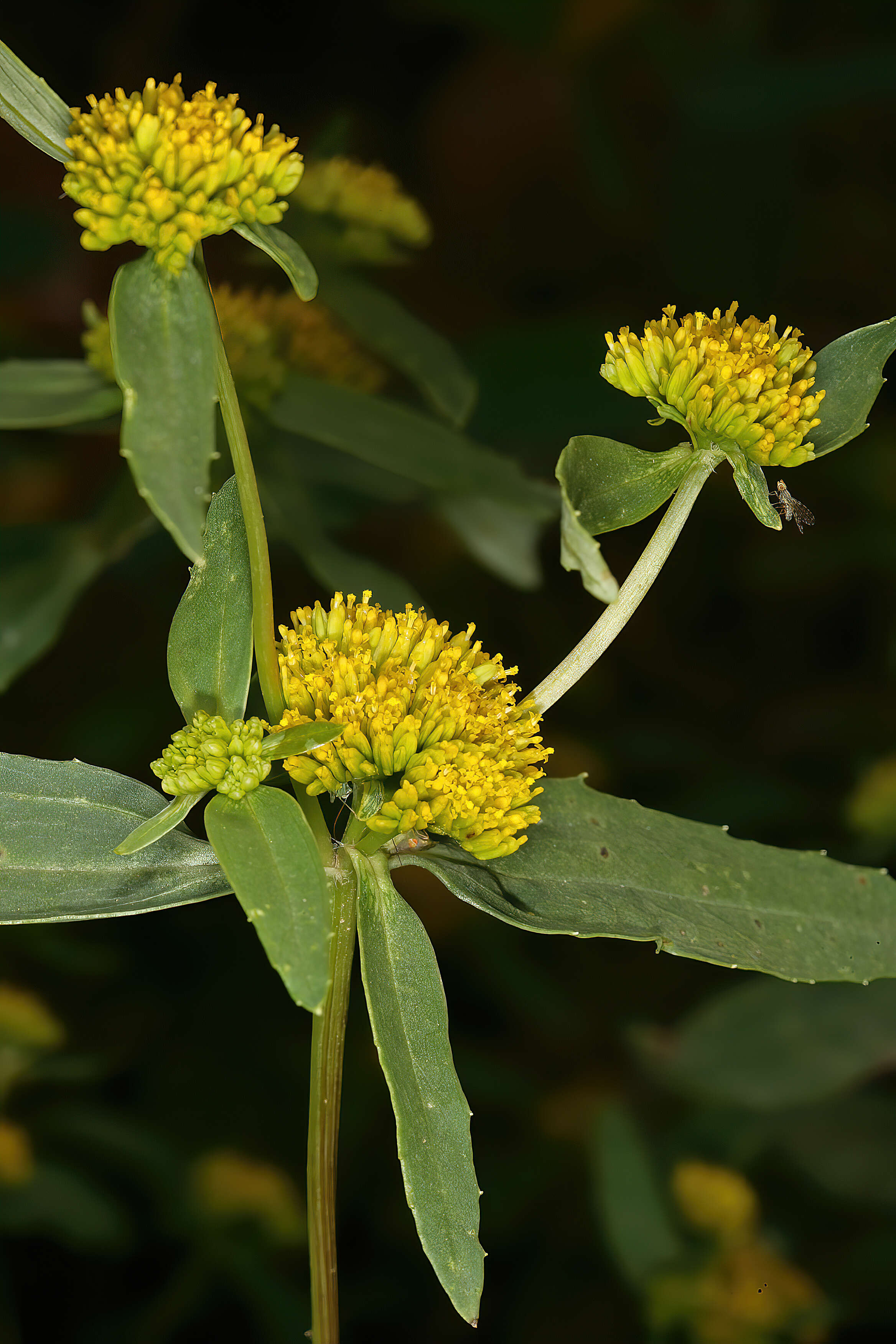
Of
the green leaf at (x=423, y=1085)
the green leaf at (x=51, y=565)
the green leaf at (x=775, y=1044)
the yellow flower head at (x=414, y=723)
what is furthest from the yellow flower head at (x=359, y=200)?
the green leaf at (x=775, y=1044)

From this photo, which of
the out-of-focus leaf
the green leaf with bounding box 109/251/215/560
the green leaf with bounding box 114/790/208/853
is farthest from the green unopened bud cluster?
the out-of-focus leaf

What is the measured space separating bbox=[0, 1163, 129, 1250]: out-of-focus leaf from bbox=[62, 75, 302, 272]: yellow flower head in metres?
0.87

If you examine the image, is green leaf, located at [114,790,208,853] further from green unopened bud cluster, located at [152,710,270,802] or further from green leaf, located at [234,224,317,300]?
green leaf, located at [234,224,317,300]

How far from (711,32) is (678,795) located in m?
1.05

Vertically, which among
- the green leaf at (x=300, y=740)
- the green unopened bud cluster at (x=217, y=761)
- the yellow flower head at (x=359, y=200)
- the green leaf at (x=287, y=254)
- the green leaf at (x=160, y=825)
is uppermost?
the yellow flower head at (x=359, y=200)

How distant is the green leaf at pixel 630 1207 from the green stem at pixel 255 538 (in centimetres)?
70

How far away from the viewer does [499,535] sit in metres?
1.12

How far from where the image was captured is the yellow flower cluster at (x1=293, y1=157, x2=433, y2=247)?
1.04 m

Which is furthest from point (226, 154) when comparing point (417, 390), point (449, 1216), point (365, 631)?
point (417, 390)

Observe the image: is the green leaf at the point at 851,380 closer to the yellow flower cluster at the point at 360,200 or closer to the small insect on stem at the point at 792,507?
the small insect on stem at the point at 792,507

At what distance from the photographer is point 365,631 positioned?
2.09 feet

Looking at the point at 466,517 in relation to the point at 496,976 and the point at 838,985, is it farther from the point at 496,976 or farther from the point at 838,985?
the point at 838,985

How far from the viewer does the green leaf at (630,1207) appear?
1.08 m

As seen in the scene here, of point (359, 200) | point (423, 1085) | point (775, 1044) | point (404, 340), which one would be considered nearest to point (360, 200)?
point (359, 200)
